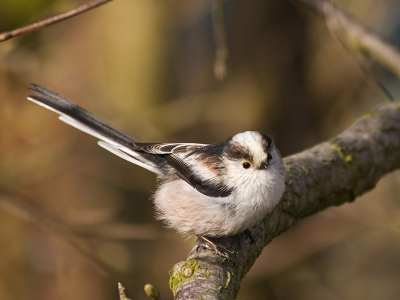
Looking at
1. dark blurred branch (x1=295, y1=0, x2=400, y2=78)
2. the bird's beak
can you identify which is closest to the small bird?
the bird's beak

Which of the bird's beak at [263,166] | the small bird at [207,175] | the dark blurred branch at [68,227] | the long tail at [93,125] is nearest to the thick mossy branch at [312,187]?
the small bird at [207,175]

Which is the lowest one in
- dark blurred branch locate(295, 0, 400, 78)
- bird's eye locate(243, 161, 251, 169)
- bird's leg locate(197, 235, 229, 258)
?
bird's leg locate(197, 235, 229, 258)

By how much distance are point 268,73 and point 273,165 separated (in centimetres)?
363

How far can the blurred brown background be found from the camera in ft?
19.6

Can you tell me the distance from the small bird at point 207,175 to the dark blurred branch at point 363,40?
6.32ft

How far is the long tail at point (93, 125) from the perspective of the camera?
3.31 m

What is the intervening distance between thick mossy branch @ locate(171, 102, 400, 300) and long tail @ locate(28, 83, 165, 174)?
962mm

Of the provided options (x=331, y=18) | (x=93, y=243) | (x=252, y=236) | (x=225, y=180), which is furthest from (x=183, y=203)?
(x=93, y=243)

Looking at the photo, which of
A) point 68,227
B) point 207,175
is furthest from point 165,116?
point 207,175

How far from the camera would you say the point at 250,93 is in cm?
655

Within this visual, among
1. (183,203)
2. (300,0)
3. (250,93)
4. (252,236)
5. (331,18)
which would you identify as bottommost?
(252,236)

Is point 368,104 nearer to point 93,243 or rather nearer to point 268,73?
point 268,73

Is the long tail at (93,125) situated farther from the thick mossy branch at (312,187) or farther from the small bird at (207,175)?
the thick mossy branch at (312,187)

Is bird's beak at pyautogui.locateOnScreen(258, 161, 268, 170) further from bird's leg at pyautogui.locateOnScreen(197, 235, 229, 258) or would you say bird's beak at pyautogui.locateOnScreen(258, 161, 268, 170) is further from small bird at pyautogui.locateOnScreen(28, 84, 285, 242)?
bird's leg at pyautogui.locateOnScreen(197, 235, 229, 258)
